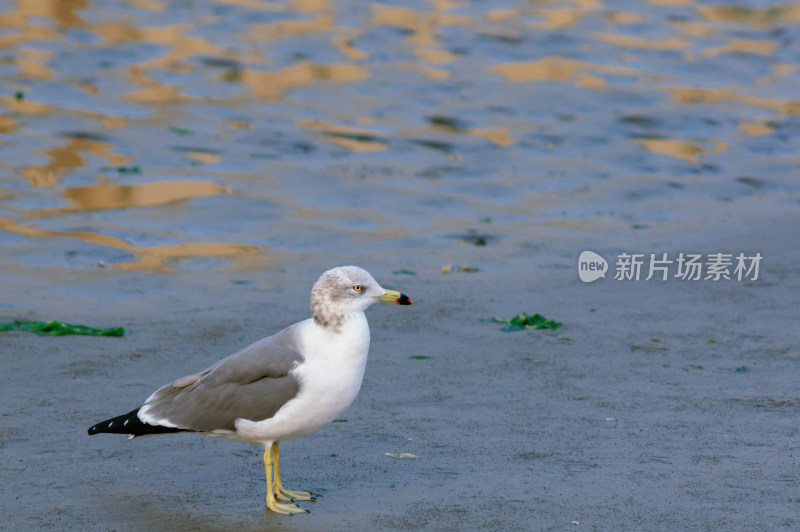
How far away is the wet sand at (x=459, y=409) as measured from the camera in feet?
18.5

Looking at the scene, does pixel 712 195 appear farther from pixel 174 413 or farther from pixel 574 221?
pixel 174 413

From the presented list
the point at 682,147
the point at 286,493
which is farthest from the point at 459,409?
the point at 682,147

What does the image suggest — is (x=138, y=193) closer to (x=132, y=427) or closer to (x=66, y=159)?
(x=66, y=159)

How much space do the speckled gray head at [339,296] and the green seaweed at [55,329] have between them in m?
2.67

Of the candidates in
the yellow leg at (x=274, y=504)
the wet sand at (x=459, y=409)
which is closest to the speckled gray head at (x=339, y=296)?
the yellow leg at (x=274, y=504)

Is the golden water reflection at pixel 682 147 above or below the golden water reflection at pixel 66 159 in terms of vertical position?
above

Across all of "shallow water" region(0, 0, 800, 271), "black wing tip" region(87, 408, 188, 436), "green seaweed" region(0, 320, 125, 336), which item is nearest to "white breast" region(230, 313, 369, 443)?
"black wing tip" region(87, 408, 188, 436)

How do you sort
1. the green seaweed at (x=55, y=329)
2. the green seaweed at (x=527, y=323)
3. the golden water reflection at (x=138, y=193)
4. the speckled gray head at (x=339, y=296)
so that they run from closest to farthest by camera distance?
the speckled gray head at (x=339, y=296) → the green seaweed at (x=55, y=329) → the green seaweed at (x=527, y=323) → the golden water reflection at (x=138, y=193)

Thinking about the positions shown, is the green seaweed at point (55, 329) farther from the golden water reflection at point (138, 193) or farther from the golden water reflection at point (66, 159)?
the golden water reflection at point (66, 159)

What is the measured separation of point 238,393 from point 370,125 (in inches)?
356

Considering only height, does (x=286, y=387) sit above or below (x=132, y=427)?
above

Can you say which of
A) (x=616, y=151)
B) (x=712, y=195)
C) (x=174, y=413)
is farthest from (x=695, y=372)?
(x=616, y=151)

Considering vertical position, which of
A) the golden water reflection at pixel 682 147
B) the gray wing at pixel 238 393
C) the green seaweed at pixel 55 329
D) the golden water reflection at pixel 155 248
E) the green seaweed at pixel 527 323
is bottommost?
the green seaweed at pixel 55 329

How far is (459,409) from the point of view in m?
6.94
